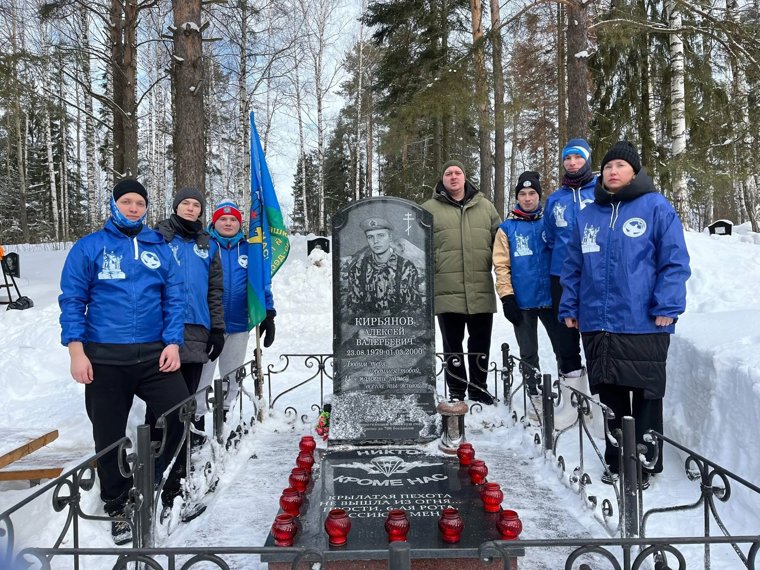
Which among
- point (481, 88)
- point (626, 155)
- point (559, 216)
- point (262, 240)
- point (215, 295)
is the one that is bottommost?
point (215, 295)

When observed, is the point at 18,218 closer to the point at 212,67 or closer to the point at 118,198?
the point at 212,67

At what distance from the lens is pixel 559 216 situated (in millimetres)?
4738

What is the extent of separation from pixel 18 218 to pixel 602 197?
34.9m

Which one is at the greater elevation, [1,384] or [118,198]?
[118,198]

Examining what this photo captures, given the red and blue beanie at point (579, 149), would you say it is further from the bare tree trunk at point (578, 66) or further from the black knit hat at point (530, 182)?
the bare tree trunk at point (578, 66)

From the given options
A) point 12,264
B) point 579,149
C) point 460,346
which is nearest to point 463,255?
point 460,346

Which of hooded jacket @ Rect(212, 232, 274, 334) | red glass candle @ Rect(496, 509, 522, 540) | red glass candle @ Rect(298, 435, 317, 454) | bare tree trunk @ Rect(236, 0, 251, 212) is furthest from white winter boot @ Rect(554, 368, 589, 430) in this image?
bare tree trunk @ Rect(236, 0, 251, 212)

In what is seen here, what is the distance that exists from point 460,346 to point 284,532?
3169 mm

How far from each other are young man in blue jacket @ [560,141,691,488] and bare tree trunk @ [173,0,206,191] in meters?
5.45

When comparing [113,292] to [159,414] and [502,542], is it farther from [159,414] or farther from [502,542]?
[502,542]

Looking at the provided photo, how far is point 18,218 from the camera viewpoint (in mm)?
31594

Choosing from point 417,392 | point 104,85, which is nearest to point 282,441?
point 417,392

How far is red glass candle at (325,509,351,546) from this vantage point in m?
2.92

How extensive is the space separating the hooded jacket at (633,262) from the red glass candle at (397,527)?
172 cm
